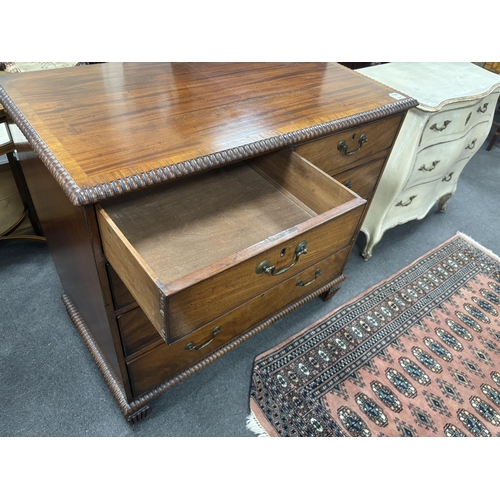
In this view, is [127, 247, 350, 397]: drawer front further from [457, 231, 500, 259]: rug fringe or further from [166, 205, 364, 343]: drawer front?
[457, 231, 500, 259]: rug fringe

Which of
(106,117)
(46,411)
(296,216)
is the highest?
(106,117)

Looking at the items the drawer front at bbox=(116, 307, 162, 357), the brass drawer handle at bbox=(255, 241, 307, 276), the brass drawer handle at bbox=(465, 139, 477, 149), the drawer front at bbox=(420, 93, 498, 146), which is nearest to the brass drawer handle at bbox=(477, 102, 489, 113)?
the drawer front at bbox=(420, 93, 498, 146)

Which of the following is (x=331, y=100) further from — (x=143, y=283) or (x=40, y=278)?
(x=40, y=278)

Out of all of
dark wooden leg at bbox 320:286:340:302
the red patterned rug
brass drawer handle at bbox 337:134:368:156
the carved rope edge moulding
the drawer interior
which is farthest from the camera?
dark wooden leg at bbox 320:286:340:302

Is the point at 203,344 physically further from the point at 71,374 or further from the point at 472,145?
the point at 472,145

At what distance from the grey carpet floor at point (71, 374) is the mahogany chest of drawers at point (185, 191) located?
0.11 metres

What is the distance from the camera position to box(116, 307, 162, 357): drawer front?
76 cm

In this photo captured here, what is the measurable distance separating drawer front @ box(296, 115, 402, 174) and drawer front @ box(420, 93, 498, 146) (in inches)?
8.1

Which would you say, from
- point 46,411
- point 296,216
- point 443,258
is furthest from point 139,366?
point 443,258

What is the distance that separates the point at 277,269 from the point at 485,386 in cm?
89

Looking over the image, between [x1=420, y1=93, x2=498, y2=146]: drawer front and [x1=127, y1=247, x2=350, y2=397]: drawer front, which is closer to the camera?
[x1=127, y1=247, x2=350, y2=397]: drawer front

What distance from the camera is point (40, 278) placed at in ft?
4.21

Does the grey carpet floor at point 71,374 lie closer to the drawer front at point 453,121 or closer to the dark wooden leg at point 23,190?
the dark wooden leg at point 23,190

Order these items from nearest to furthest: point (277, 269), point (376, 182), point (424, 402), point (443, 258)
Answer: point (277, 269)
point (424, 402)
point (376, 182)
point (443, 258)
